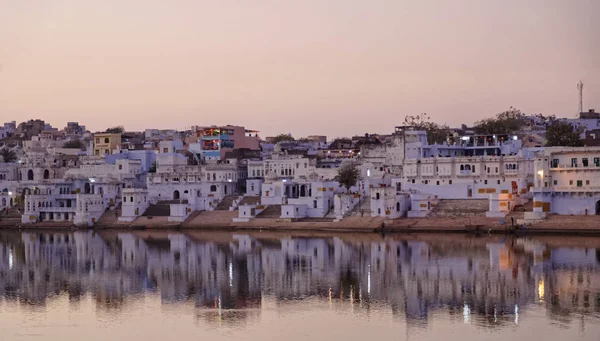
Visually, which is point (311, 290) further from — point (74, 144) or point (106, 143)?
point (74, 144)

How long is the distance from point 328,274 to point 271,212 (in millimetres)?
21385

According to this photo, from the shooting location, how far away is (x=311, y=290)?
28.6 meters

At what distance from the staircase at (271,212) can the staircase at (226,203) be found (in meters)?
3.00

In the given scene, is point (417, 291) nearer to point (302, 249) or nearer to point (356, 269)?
point (356, 269)

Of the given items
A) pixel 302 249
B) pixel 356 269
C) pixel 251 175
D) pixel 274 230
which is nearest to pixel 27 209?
pixel 251 175

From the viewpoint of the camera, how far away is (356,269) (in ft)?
108

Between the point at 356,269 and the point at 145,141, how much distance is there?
153 ft

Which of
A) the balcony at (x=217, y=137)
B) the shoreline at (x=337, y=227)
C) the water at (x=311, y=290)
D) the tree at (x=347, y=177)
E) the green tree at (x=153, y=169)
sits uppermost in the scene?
the balcony at (x=217, y=137)

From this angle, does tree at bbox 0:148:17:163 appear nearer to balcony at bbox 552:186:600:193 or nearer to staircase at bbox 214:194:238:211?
staircase at bbox 214:194:238:211

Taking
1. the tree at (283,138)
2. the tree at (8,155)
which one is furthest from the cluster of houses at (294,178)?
the tree at (283,138)

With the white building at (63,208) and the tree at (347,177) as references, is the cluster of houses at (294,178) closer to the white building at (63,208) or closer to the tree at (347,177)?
Answer: the white building at (63,208)

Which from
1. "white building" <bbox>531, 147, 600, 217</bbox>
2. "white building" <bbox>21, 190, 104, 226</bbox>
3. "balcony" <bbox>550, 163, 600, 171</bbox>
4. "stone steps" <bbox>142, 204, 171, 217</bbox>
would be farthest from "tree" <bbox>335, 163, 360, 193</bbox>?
"white building" <bbox>21, 190, 104, 226</bbox>

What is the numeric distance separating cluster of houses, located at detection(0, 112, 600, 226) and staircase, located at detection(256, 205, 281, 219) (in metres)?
0.11

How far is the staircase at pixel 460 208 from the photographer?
4759 cm
